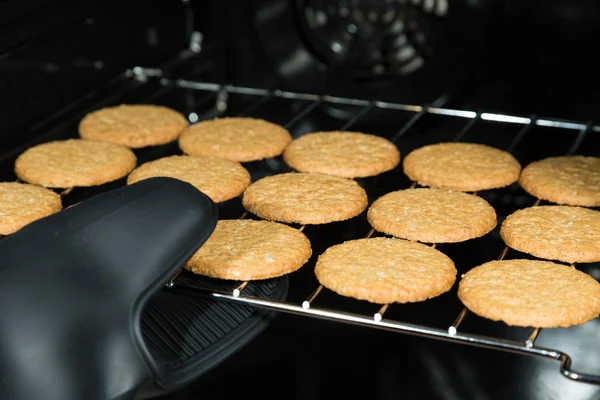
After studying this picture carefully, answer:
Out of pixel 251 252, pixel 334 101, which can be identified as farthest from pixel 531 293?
pixel 334 101

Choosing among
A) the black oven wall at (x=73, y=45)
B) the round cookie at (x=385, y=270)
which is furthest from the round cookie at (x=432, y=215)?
the black oven wall at (x=73, y=45)

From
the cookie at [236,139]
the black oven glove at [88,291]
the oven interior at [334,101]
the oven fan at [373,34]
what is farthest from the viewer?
the oven fan at [373,34]

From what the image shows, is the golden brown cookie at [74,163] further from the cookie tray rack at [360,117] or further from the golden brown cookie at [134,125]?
the cookie tray rack at [360,117]

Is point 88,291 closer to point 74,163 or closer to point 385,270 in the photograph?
point 385,270

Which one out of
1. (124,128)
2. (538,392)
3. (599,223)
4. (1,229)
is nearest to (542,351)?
(599,223)

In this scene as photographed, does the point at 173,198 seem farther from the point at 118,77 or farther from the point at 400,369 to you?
the point at 118,77
